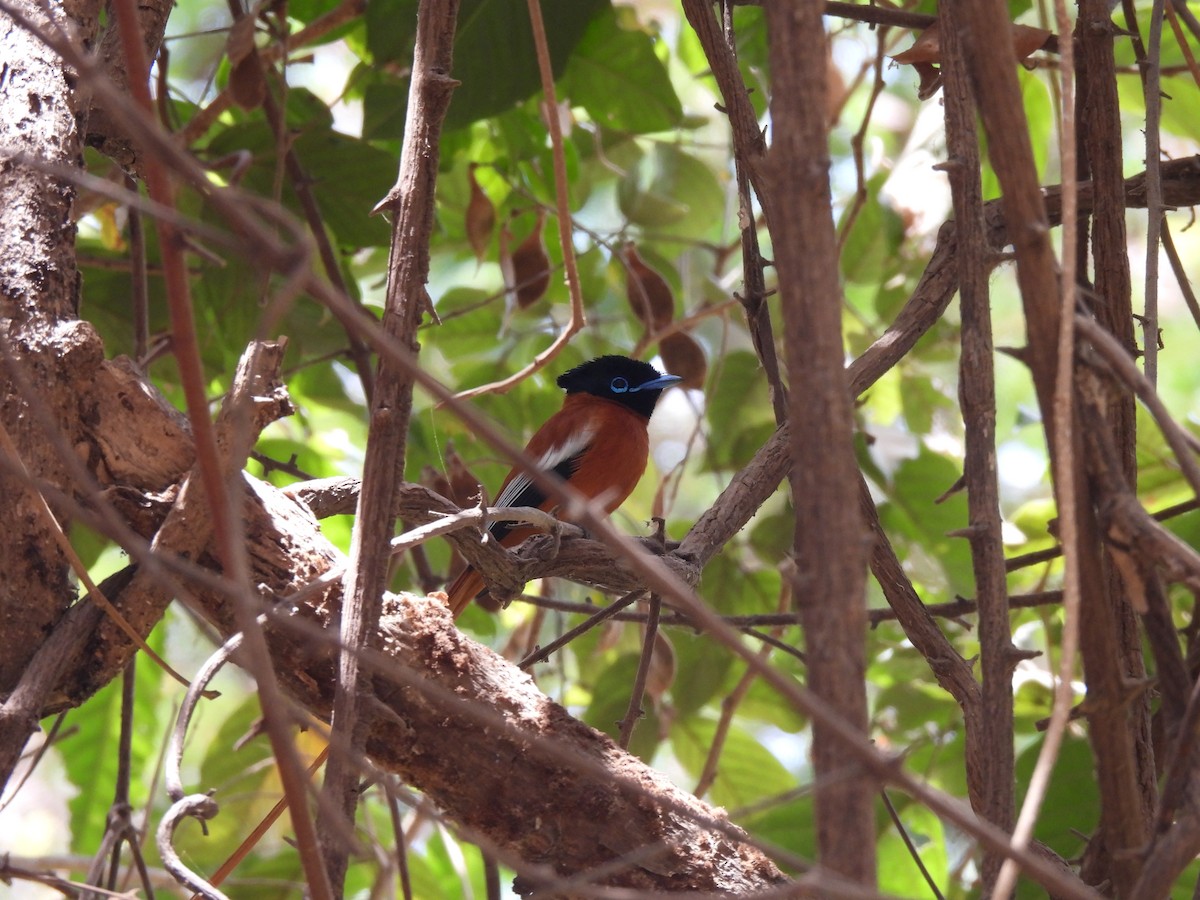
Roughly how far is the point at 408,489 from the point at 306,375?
1710 mm

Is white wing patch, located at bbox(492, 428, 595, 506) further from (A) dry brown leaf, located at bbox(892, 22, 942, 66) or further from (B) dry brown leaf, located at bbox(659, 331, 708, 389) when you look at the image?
(A) dry brown leaf, located at bbox(892, 22, 942, 66)

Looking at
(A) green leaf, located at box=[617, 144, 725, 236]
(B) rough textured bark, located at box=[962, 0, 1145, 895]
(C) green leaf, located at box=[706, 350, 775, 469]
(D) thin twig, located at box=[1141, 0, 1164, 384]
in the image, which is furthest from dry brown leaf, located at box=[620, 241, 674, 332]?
(B) rough textured bark, located at box=[962, 0, 1145, 895]

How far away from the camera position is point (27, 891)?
657 cm

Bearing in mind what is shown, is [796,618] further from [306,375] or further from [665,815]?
[306,375]

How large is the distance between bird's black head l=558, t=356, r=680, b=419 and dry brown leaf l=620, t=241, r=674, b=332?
5.51 feet

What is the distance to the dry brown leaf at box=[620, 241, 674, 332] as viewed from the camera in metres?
3.36

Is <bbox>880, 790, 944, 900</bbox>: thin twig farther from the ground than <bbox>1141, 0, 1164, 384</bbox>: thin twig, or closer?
closer

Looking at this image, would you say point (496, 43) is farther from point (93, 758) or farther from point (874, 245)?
point (93, 758)

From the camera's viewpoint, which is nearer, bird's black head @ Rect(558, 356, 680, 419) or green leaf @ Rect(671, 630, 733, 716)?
green leaf @ Rect(671, 630, 733, 716)

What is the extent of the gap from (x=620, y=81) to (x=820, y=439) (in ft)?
8.49

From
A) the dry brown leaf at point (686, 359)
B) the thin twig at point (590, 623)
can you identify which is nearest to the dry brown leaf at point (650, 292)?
the dry brown leaf at point (686, 359)

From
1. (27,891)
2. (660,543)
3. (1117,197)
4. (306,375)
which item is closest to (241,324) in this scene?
(306,375)

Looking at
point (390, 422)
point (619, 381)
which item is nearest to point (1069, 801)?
point (390, 422)

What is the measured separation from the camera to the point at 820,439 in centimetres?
98
